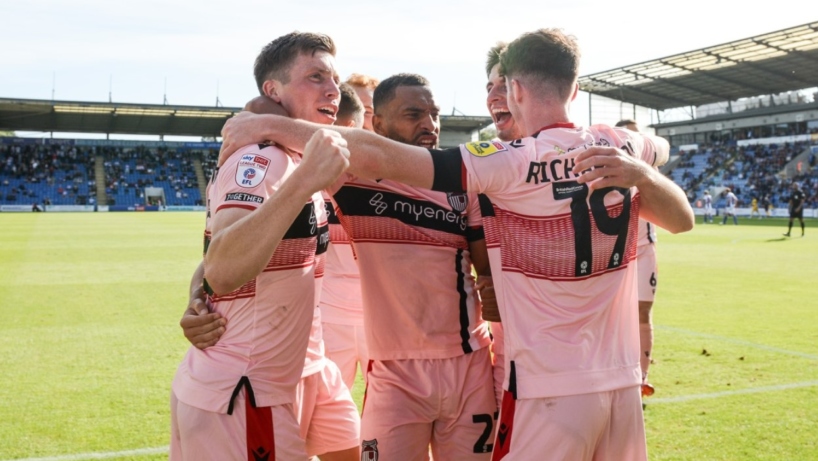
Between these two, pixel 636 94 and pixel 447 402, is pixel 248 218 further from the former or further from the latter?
pixel 636 94

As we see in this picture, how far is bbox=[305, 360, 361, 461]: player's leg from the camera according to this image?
3291 millimetres

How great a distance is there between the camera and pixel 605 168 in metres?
2.71

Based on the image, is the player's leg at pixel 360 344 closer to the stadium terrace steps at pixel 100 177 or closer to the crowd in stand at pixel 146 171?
the stadium terrace steps at pixel 100 177

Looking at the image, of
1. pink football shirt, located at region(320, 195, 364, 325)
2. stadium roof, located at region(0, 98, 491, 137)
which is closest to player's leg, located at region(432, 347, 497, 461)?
pink football shirt, located at region(320, 195, 364, 325)

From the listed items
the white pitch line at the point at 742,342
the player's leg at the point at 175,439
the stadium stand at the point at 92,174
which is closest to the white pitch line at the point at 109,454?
the player's leg at the point at 175,439

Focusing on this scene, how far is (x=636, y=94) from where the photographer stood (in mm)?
59500

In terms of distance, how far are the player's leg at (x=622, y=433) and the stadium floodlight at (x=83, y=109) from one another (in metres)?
63.4

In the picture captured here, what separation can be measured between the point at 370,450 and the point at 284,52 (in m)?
1.83

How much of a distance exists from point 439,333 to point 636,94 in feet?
198

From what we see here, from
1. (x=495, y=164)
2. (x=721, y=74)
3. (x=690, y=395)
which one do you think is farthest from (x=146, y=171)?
(x=495, y=164)

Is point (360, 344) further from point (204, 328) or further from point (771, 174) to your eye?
point (771, 174)

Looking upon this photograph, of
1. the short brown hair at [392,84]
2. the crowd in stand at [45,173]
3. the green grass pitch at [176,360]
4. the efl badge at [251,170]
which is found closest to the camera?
the efl badge at [251,170]

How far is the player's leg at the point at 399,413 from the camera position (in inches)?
126

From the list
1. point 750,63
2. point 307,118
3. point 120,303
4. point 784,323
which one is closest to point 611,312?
point 307,118
